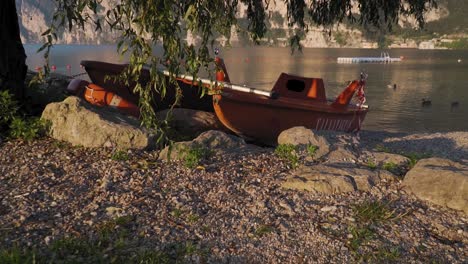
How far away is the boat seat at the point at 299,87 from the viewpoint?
13.3m

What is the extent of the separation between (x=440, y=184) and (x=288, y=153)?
7.00ft

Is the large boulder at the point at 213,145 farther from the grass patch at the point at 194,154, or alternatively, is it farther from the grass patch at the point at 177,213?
the grass patch at the point at 177,213

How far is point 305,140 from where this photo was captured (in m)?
7.30

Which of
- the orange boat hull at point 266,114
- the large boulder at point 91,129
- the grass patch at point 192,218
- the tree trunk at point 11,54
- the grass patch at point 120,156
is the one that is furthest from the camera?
the orange boat hull at point 266,114

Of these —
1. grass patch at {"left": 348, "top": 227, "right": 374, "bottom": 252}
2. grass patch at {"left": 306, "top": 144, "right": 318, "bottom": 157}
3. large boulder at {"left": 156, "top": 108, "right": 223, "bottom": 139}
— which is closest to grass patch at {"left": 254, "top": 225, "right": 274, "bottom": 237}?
grass patch at {"left": 348, "top": 227, "right": 374, "bottom": 252}

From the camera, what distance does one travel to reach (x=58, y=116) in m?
7.47

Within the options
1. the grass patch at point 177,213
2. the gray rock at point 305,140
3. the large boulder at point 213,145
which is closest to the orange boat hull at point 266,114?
the large boulder at point 213,145

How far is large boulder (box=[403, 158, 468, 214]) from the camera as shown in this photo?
18.0 feet

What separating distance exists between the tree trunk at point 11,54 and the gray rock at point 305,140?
462cm

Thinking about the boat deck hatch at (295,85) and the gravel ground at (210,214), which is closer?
the gravel ground at (210,214)

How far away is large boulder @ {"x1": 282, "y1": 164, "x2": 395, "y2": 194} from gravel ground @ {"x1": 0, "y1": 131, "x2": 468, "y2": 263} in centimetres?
13

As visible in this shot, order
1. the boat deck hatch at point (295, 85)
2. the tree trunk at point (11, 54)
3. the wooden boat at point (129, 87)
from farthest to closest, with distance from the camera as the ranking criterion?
1. the boat deck hatch at point (295, 85)
2. the wooden boat at point (129, 87)
3. the tree trunk at point (11, 54)

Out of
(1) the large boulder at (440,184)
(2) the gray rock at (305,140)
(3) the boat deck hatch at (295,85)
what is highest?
Answer: (3) the boat deck hatch at (295,85)

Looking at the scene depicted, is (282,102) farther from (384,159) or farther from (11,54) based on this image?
(11,54)
